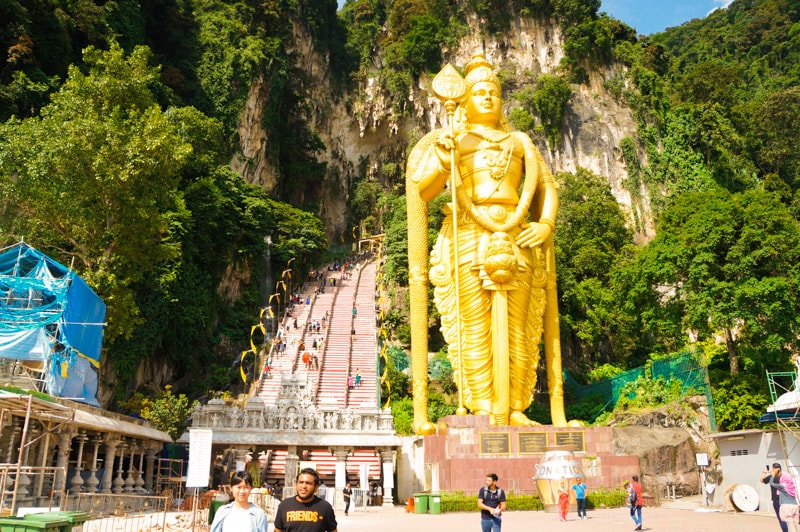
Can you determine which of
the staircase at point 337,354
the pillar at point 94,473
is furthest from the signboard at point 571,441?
the pillar at point 94,473

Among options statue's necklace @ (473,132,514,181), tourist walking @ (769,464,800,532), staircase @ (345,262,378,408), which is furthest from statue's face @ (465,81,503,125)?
tourist walking @ (769,464,800,532)

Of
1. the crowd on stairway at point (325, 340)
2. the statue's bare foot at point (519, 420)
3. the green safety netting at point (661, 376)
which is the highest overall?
the crowd on stairway at point (325, 340)

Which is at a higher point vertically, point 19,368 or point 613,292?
point 613,292

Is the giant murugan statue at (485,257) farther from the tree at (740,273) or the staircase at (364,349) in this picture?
the tree at (740,273)

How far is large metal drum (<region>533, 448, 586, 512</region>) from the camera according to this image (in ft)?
31.1

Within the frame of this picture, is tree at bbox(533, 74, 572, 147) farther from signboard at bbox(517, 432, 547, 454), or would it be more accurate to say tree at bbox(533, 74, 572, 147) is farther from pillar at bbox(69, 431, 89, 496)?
pillar at bbox(69, 431, 89, 496)

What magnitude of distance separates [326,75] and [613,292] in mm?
26326

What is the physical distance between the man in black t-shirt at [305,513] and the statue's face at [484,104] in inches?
452

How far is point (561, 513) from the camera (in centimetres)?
902

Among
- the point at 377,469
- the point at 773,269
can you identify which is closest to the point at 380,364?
the point at 377,469

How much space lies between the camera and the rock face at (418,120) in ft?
101

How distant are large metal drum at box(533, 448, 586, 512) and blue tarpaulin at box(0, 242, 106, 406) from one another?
820 centimetres

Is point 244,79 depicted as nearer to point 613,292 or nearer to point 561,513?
point 613,292

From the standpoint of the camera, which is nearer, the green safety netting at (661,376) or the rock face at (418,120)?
the green safety netting at (661,376)
